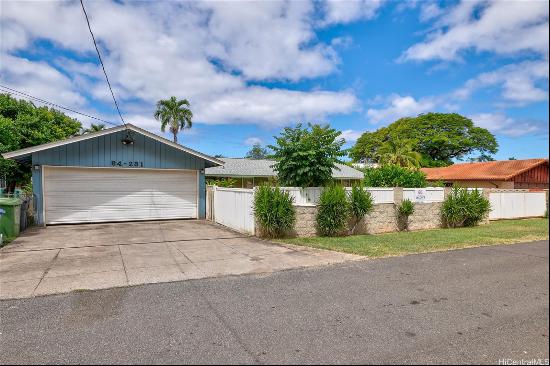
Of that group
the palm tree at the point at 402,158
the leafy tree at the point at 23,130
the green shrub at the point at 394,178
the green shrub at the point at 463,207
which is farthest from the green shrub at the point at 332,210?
the leafy tree at the point at 23,130

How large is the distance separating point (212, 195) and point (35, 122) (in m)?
16.0

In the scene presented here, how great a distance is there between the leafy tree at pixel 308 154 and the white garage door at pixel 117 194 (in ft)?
19.1

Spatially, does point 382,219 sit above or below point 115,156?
below

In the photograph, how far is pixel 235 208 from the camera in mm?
11398

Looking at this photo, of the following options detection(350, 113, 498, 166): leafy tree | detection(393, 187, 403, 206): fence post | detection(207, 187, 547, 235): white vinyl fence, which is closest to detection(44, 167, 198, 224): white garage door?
detection(207, 187, 547, 235): white vinyl fence

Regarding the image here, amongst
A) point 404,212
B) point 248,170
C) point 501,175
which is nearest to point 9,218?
point 404,212

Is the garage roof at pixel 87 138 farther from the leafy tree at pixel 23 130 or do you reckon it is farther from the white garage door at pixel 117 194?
the leafy tree at pixel 23 130

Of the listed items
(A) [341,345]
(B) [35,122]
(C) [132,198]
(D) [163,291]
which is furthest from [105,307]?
(B) [35,122]

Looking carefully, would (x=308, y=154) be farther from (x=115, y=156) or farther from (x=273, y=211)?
(x=115, y=156)

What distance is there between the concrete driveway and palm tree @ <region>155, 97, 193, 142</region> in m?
24.3

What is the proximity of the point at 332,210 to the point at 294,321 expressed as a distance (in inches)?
249

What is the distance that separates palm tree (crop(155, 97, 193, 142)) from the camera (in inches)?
1329

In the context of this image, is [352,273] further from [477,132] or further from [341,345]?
[477,132]

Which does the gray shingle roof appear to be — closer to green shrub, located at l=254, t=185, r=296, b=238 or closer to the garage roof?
the garage roof
